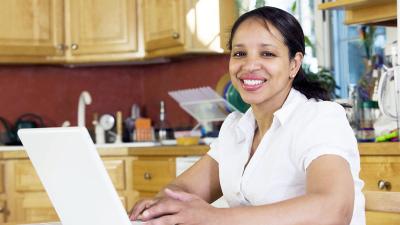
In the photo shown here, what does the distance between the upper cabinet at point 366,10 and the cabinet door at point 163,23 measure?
1103 millimetres

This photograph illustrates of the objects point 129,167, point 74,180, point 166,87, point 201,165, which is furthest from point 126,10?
point 74,180

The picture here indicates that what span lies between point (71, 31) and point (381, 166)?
8.05 ft

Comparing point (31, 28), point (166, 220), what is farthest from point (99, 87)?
point (166, 220)

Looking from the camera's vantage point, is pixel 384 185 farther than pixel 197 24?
No

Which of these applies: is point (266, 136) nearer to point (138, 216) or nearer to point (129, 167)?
point (138, 216)

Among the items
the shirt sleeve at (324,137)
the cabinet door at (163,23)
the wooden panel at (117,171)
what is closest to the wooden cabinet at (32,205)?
the wooden panel at (117,171)

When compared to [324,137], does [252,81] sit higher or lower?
higher

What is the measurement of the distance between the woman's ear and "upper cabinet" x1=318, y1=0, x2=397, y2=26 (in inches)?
62.3

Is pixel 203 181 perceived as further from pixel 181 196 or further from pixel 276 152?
pixel 181 196

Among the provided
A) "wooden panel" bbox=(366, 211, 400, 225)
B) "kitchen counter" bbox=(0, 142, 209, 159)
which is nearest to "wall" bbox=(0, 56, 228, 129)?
"kitchen counter" bbox=(0, 142, 209, 159)

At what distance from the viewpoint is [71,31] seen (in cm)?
468

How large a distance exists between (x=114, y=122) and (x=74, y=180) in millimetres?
3702

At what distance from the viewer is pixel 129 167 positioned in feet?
→ 13.8

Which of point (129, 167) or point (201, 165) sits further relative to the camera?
point (129, 167)
